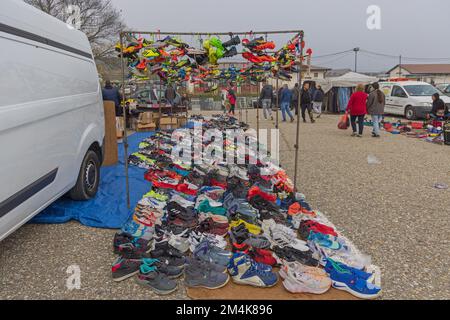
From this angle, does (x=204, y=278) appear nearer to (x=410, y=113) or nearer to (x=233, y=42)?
(x=233, y=42)

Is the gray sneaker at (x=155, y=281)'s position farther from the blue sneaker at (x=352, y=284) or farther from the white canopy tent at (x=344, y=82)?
the white canopy tent at (x=344, y=82)

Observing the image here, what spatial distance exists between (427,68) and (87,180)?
3041 inches

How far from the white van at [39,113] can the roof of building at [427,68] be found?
234 ft

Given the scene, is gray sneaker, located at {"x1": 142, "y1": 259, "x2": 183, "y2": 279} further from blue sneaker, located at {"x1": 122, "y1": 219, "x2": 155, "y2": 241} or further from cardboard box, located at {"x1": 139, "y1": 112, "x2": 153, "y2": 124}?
cardboard box, located at {"x1": 139, "y1": 112, "x2": 153, "y2": 124}

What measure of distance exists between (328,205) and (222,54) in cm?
274

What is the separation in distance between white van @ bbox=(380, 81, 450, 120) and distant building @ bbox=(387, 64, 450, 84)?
45.4 metres

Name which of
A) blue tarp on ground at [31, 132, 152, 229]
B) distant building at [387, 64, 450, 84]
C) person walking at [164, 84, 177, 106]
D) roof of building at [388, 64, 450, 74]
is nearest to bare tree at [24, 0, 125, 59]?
person walking at [164, 84, 177, 106]

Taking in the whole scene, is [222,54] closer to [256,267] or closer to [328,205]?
[328,205]

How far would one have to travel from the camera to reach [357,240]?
3604 mm

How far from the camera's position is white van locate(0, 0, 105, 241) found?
2629 mm

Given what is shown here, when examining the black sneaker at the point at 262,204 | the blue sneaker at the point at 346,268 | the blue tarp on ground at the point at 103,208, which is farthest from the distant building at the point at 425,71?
the blue sneaker at the point at 346,268

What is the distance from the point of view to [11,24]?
2738mm

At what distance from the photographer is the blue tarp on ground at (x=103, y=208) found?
13.0 feet
